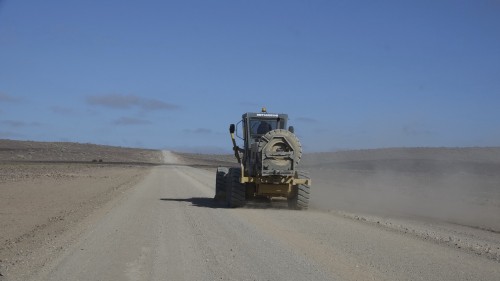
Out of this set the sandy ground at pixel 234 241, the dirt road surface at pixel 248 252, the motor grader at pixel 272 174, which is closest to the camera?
the dirt road surface at pixel 248 252

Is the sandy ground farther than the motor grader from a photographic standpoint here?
No

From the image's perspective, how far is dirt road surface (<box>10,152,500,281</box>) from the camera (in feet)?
29.1

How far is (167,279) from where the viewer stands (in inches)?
331

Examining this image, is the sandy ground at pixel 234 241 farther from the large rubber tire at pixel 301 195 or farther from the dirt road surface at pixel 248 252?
the large rubber tire at pixel 301 195

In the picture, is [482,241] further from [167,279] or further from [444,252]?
[167,279]

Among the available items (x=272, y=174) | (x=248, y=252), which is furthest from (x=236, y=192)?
A: (x=248, y=252)

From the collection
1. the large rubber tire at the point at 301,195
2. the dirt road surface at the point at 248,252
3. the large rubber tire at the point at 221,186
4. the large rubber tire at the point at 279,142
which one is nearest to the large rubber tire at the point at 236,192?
the large rubber tire at the point at 279,142

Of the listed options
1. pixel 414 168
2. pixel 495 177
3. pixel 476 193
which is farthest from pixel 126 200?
pixel 414 168

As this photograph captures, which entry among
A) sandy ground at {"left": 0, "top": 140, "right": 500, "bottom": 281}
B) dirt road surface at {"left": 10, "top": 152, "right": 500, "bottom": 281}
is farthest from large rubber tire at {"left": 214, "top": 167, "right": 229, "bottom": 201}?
dirt road surface at {"left": 10, "top": 152, "right": 500, "bottom": 281}

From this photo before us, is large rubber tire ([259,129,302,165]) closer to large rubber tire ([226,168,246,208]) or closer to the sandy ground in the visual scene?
large rubber tire ([226,168,246,208])

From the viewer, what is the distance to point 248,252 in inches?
417

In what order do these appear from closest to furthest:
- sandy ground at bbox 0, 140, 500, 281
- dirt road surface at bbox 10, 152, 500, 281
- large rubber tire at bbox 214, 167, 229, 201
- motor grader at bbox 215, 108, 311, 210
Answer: dirt road surface at bbox 10, 152, 500, 281, sandy ground at bbox 0, 140, 500, 281, motor grader at bbox 215, 108, 311, 210, large rubber tire at bbox 214, 167, 229, 201

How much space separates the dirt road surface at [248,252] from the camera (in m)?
8.87

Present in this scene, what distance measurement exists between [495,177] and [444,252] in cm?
3604
